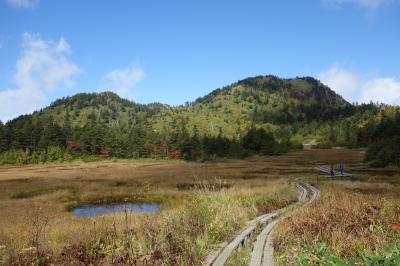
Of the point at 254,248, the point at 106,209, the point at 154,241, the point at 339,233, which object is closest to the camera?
the point at 339,233

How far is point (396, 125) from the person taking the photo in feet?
382

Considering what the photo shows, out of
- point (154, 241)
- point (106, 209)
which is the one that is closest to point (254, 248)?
point (154, 241)

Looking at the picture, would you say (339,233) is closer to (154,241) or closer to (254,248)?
(254,248)

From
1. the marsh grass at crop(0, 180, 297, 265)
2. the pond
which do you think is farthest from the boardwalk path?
A: the pond

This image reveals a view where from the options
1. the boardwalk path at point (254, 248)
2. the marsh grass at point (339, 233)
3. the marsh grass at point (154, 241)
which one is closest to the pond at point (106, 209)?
the marsh grass at point (154, 241)

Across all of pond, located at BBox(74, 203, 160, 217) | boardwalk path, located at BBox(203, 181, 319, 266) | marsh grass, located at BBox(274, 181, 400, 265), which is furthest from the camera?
pond, located at BBox(74, 203, 160, 217)

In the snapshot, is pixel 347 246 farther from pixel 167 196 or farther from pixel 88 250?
pixel 167 196

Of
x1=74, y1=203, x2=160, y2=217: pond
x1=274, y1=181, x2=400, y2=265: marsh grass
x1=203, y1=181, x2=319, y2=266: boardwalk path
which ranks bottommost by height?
x1=74, y1=203, x2=160, y2=217: pond

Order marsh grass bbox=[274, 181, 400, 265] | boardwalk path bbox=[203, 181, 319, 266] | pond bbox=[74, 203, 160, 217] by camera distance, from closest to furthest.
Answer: marsh grass bbox=[274, 181, 400, 265], boardwalk path bbox=[203, 181, 319, 266], pond bbox=[74, 203, 160, 217]

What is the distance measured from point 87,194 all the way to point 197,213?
3060 centimetres

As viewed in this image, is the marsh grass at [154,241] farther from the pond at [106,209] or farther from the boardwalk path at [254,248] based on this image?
the pond at [106,209]

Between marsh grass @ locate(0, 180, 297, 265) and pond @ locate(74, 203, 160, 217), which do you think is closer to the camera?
marsh grass @ locate(0, 180, 297, 265)

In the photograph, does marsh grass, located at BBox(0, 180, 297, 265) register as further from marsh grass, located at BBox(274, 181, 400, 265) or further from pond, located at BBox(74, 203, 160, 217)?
pond, located at BBox(74, 203, 160, 217)

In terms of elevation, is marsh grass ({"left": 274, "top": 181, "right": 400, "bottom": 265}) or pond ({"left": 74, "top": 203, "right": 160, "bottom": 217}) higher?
marsh grass ({"left": 274, "top": 181, "right": 400, "bottom": 265})
